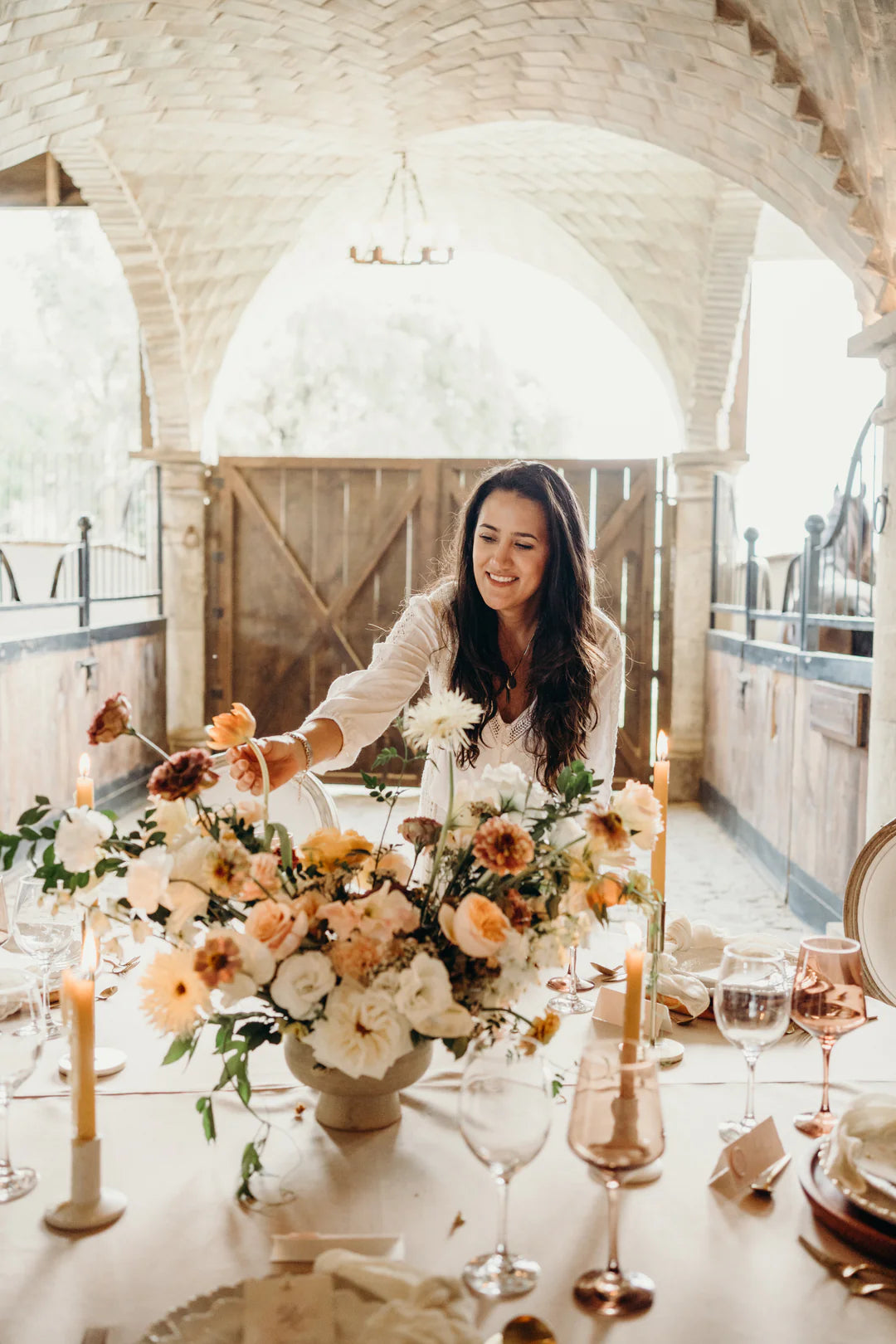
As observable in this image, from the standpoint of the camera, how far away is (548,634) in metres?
2.36

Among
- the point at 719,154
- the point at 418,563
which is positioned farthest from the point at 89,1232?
the point at 418,563

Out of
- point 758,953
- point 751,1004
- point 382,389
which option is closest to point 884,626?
point 758,953

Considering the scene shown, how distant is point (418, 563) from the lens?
7.21m

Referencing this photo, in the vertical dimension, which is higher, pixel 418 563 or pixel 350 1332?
pixel 418 563

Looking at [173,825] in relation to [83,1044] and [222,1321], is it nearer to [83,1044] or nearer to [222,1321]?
[83,1044]

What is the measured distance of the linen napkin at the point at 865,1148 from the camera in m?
Answer: 1.13

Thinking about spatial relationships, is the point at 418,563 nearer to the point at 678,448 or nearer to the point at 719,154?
the point at 678,448

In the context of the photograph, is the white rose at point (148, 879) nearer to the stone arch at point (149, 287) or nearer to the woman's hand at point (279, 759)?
the woman's hand at point (279, 759)

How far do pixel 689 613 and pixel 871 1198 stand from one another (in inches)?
243

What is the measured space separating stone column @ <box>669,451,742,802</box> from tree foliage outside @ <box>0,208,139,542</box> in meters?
12.0

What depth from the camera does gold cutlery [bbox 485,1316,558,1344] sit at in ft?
3.03

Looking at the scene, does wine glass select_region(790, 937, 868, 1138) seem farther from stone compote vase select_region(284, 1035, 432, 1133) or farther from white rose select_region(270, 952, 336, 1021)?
white rose select_region(270, 952, 336, 1021)

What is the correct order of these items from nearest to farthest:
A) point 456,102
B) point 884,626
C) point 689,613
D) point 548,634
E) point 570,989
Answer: point 570,989 → point 548,634 → point 884,626 → point 456,102 → point 689,613

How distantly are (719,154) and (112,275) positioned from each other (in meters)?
15.2
